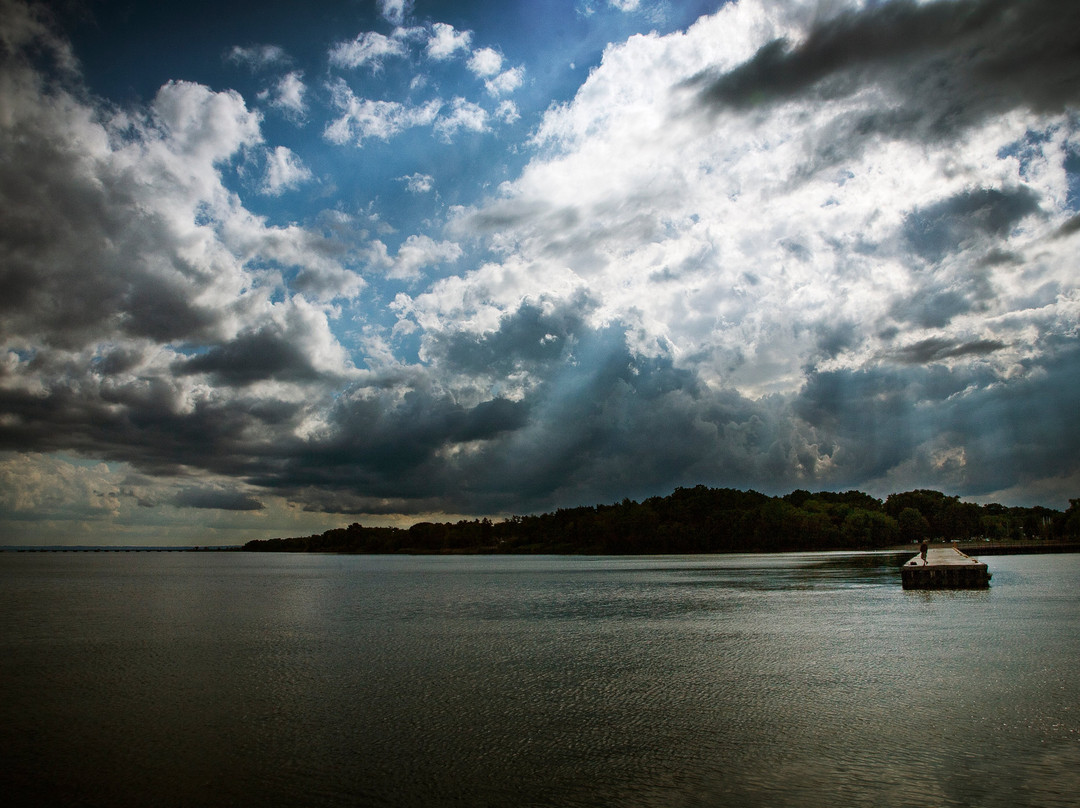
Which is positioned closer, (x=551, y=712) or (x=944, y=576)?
(x=551, y=712)

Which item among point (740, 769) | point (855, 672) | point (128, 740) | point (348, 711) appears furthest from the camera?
point (855, 672)

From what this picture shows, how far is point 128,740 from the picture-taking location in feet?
60.1

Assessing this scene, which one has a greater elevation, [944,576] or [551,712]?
[551,712]

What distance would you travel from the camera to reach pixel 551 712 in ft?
67.5

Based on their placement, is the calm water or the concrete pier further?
the concrete pier

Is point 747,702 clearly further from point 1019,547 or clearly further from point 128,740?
point 1019,547

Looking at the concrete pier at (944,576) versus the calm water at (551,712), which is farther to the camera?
the concrete pier at (944,576)

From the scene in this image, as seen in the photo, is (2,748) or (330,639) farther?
(330,639)

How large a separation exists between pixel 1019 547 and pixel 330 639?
181336mm

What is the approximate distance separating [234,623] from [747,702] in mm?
35819

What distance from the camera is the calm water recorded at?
14.5 m

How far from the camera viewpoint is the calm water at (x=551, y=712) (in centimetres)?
1447

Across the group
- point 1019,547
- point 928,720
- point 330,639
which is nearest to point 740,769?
point 928,720

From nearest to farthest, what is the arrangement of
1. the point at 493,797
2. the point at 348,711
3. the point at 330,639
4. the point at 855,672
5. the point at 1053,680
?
the point at 493,797 → the point at 348,711 → the point at 1053,680 → the point at 855,672 → the point at 330,639
